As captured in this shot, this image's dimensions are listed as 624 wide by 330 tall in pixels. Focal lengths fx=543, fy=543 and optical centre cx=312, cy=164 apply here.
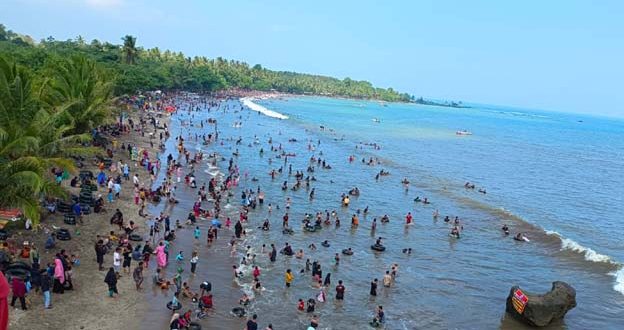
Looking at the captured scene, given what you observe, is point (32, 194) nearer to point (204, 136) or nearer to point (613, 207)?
point (204, 136)

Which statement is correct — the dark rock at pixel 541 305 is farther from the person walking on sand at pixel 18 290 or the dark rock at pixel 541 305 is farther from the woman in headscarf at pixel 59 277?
the person walking on sand at pixel 18 290

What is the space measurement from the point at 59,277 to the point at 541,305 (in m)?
17.8

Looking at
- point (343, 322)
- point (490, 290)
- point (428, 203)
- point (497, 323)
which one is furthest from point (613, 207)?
point (343, 322)

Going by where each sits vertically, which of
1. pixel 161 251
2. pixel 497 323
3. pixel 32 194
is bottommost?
pixel 497 323

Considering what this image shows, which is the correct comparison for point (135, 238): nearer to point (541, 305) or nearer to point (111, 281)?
point (111, 281)

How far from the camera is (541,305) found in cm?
2130

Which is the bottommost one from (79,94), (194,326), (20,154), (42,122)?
(194,326)

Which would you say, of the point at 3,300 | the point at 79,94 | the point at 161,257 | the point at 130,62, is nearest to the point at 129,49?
the point at 130,62

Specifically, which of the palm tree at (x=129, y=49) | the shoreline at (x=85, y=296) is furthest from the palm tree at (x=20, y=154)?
the palm tree at (x=129, y=49)

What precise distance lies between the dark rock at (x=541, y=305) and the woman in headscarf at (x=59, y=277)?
17.0m

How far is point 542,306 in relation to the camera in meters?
21.3

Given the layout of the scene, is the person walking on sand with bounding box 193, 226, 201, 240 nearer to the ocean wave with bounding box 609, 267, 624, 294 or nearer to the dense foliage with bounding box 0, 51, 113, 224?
the dense foliage with bounding box 0, 51, 113, 224

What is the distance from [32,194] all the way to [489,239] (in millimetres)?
27100

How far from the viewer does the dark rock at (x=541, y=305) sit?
21.3 meters
